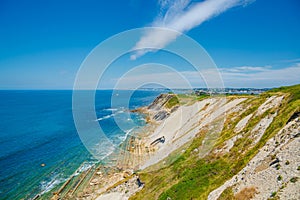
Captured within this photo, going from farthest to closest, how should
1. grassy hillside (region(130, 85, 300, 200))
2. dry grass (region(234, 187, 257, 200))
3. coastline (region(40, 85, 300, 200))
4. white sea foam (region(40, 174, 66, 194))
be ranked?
white sea foam (region(40, 174, 66, 194))
coastline (region(40, 85, 300, 200))
grassy hillside (region(130, 85, 300, 200))
dry grass (region(234, 187, 257, 200))

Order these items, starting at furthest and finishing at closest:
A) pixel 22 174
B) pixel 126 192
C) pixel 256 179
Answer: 1. pixel 22 174
2. pixel 126 192
3. pixel 256 179

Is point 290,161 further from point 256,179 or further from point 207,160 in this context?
point 207,160

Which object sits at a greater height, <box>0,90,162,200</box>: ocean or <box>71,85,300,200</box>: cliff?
<box>71,85,300,200</box>: cliff

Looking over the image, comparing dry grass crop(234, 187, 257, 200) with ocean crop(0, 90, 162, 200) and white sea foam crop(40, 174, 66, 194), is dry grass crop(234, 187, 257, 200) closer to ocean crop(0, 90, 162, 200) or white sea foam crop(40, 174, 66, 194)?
white sea foam crop(40, 174, 66, 194)

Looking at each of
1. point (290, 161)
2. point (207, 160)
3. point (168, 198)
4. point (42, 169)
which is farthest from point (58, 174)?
point (290, 161)

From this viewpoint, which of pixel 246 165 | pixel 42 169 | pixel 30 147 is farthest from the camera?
pixel 30 147

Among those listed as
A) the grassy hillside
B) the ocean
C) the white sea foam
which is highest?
the grassy hillside

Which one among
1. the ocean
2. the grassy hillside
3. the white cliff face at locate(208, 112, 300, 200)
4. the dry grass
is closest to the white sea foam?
the ocean

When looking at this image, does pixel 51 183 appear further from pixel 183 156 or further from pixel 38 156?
pixel 183 156

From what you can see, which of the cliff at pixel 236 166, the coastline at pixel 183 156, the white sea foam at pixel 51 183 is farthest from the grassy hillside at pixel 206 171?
the white sea foam at pixel 51 183

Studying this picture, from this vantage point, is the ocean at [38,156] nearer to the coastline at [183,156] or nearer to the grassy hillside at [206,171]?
the coastline at [183,156]

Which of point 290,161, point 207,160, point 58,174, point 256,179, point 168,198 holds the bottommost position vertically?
point 58,174
